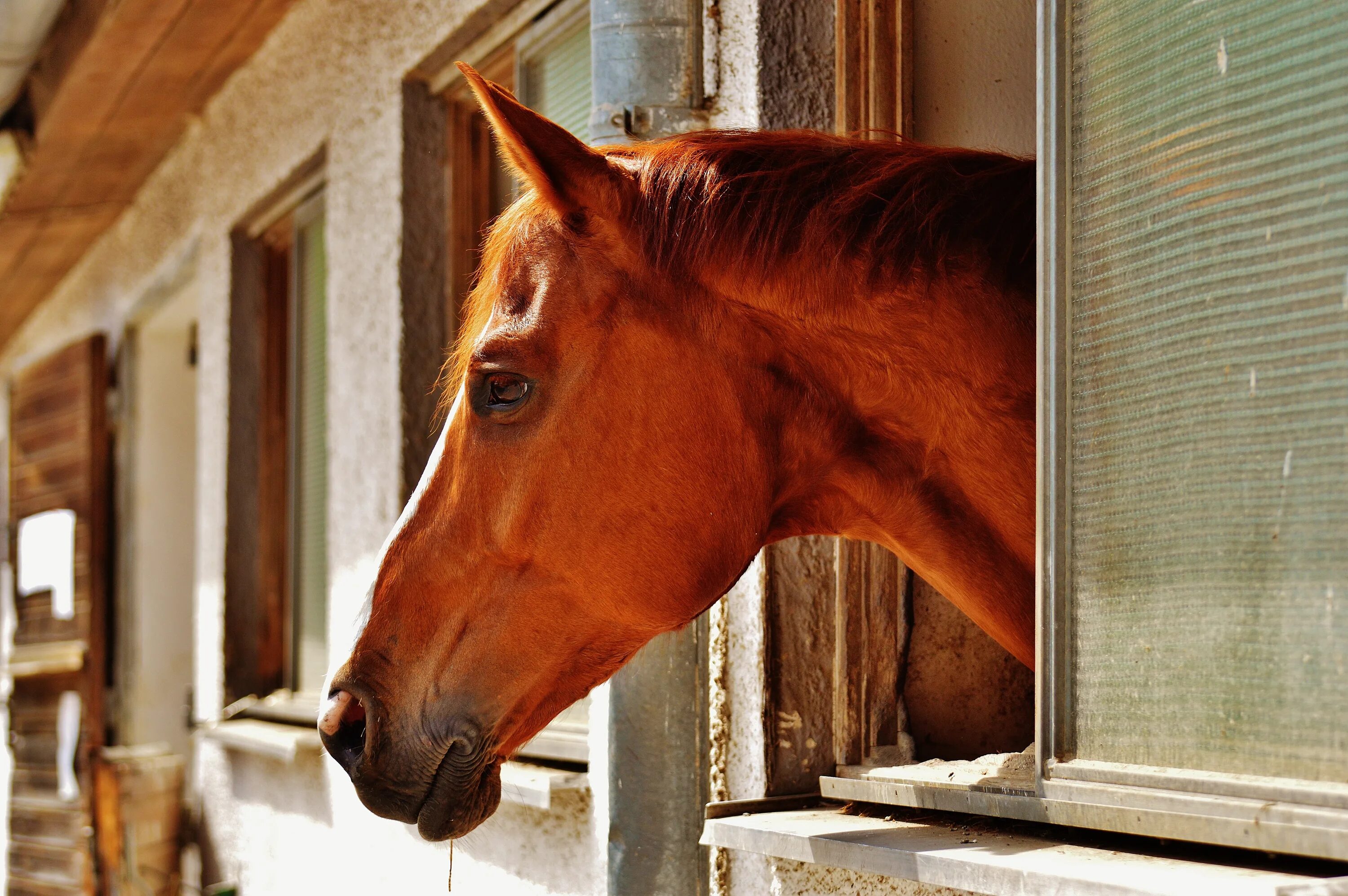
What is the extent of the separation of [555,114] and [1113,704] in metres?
2.30

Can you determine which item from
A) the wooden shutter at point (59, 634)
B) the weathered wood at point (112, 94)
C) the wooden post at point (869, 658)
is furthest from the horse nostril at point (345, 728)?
the wooden shutter at point (59, 634)

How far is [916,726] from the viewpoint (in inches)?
80.1

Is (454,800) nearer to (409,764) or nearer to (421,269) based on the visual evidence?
(409,764)

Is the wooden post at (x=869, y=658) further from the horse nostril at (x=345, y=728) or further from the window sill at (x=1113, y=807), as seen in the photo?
the horse nostril at (x=345, y=728)

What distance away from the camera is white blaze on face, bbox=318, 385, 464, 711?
61.3 inches

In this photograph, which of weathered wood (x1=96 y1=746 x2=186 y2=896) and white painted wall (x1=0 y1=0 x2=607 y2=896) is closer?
white painted wall (x1=0 y1=0 x2=607 y2=896)

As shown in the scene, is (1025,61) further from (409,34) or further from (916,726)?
(409,34)

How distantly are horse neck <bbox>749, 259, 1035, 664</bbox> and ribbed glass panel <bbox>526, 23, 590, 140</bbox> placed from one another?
60.4 inches

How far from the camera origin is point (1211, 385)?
1.15m

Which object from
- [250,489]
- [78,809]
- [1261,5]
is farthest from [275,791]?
[1261,5]

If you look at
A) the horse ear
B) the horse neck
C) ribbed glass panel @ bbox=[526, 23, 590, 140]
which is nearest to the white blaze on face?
the horse ear

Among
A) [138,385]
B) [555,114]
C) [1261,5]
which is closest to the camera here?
[1261,5]

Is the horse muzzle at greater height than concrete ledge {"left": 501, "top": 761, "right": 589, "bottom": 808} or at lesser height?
greater

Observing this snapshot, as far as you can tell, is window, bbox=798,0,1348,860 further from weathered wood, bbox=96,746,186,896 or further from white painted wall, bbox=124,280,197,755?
white painted wall, bbox=124,280,197,755
